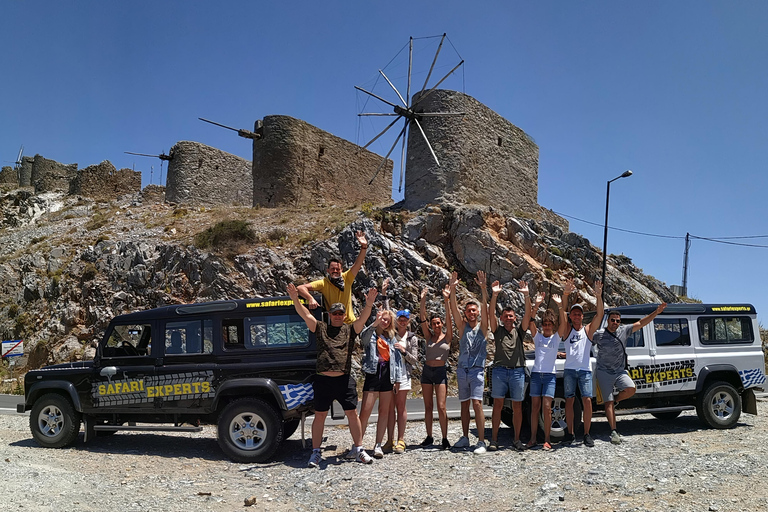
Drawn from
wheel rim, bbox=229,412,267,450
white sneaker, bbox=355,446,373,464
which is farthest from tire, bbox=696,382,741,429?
wheel rim, bbox=229,412,267,450

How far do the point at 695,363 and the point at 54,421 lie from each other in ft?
32.3

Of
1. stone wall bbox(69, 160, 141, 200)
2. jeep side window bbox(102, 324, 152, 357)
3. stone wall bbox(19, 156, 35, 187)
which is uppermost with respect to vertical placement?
stone wall bbox(19, 156, 35, 187)

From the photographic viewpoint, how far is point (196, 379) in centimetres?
739

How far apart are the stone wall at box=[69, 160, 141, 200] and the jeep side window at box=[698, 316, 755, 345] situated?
37.2m

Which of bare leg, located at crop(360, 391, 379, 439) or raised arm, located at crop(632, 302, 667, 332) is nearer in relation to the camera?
bare leg, located at crop(360, 391, 379, 439)

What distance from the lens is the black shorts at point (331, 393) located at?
261 inches

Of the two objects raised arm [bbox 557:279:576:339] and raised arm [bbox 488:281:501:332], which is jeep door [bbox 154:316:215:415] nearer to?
raised arm [bbox 488:281:501:332]

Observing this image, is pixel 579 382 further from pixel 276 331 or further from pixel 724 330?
pixel 276 331

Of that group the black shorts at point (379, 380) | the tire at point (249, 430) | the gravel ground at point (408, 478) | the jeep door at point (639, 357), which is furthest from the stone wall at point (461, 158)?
the tire at point (249, 430)

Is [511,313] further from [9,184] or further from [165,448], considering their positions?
[9,184]

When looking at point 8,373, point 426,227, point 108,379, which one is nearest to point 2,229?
point 8,373

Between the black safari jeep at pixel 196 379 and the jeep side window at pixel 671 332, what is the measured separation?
18.2 ft

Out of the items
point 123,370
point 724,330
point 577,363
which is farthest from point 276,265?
point 724,330

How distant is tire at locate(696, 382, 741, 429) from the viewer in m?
8.76
